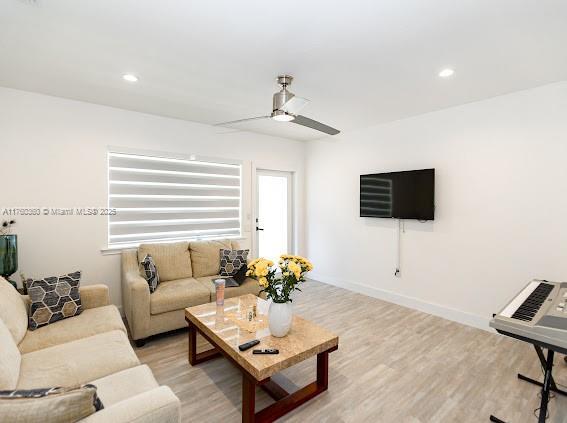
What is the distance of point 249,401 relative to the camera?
1.80 metres

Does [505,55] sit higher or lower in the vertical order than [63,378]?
higher

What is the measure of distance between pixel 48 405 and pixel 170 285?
2.36 metres

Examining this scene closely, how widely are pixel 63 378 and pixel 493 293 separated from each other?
396cm

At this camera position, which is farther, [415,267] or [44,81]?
[415,267]

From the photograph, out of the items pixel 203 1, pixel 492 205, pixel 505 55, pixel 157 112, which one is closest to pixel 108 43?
pixel 203 1

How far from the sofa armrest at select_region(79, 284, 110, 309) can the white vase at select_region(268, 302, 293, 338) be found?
168cm

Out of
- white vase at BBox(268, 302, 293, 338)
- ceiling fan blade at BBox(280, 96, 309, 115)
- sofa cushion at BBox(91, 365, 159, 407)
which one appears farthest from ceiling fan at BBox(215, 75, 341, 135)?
sofa cushion at BBox(91, 365, 159, 407)

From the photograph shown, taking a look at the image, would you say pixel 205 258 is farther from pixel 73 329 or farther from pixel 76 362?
pixel 76 362

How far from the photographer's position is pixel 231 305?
9.10ft

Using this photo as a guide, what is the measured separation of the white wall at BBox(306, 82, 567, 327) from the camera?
285cm

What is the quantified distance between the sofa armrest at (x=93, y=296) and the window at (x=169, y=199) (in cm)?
104

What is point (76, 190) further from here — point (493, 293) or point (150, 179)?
point (493, 293)

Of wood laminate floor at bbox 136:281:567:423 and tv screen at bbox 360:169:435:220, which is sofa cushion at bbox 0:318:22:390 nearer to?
wood laminate floor at bbox 136:281:567:423

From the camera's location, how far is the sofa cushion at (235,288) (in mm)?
3323
